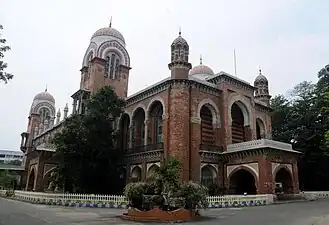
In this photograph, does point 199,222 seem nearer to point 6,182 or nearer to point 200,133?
point 200,133

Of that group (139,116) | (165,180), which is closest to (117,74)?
(139,116)

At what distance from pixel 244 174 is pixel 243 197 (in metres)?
6.39

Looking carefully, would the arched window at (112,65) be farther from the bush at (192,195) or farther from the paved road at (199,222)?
the bush at (192,195)

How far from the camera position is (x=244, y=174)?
92.5 feet

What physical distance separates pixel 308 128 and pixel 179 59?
20.0 m

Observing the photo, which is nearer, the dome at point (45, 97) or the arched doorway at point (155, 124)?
the arched doorway at point (155, 124)

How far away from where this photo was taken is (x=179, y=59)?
26578 mm

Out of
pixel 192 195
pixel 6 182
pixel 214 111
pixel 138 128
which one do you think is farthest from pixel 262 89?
pixel 6 182

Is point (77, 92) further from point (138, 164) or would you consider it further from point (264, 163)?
point (264, 163)

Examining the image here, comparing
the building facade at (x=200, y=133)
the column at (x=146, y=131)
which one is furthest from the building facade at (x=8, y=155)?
the column at (x=146, y=131)

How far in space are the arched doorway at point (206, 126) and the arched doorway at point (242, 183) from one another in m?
3.53

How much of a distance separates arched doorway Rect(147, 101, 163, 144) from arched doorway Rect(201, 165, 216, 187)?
5.14m

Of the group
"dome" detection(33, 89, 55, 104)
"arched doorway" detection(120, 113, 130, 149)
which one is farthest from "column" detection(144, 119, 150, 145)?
"dome" detection(33, 89, 55, 104)

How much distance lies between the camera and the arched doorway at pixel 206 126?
27625 millimetres
